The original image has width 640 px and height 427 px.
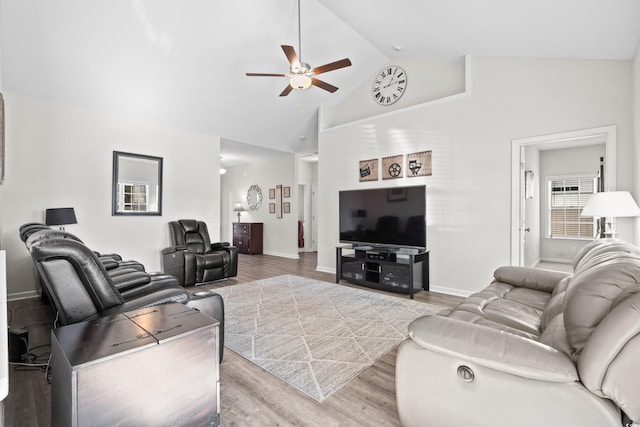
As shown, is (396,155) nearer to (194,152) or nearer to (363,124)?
(363,124)

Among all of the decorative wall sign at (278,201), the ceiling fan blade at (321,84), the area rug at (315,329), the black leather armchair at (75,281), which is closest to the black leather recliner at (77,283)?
the black leather armchair at (75,281)

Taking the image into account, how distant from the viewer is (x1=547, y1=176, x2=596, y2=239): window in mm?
6570

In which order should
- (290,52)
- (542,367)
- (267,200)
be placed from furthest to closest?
1. (267,200)
2. (290,52)
3. (542,367)

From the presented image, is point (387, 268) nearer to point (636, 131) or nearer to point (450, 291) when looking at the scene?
point (450, 291)

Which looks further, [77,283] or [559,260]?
[559,260]

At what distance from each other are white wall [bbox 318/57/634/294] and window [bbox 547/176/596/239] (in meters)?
4.31

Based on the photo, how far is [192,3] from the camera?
3.50m

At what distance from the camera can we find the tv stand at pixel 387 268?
4.14 meters

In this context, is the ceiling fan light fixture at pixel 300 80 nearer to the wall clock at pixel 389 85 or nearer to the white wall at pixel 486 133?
the white wall at pixel 486 133

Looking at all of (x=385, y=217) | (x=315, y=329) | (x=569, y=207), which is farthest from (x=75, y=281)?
(x=569, y=207)

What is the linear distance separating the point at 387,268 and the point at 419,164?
1.67 meters

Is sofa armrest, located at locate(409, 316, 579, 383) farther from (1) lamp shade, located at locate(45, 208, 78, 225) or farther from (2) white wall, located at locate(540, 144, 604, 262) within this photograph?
(2) white wall, located at locate(540, 144, 604, 262)

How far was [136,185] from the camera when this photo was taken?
5.03 m

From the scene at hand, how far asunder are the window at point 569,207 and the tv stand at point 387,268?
4719 millimetres
